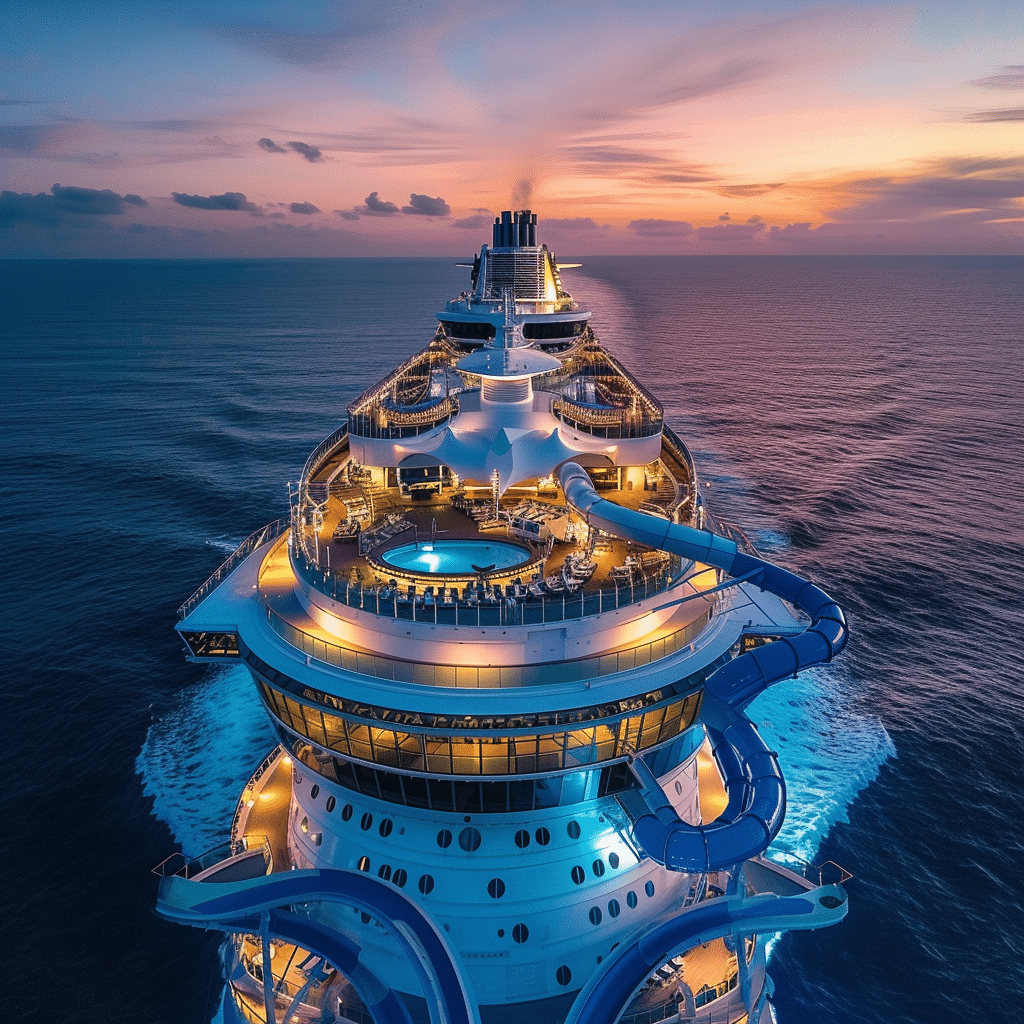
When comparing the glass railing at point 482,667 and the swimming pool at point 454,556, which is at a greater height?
the swimming pool at point 454,556

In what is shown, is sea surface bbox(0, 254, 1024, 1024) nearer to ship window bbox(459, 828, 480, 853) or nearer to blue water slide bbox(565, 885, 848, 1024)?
blue water slide bbox(565, 885, 848, 1024)

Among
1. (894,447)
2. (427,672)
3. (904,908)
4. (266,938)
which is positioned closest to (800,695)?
(904,908)

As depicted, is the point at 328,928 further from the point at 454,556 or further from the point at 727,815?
the point at 454,556

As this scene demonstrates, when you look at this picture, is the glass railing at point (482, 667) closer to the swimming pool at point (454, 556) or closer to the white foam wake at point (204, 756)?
the swimming pool at point (454, 556)

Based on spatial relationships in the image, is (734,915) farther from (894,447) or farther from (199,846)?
(894,447)

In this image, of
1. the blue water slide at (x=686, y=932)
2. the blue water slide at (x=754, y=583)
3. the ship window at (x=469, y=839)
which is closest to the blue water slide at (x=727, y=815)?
the blue water slide at (x=754, y=583)

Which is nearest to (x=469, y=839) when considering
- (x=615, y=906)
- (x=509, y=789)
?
(x=509, y=789)
